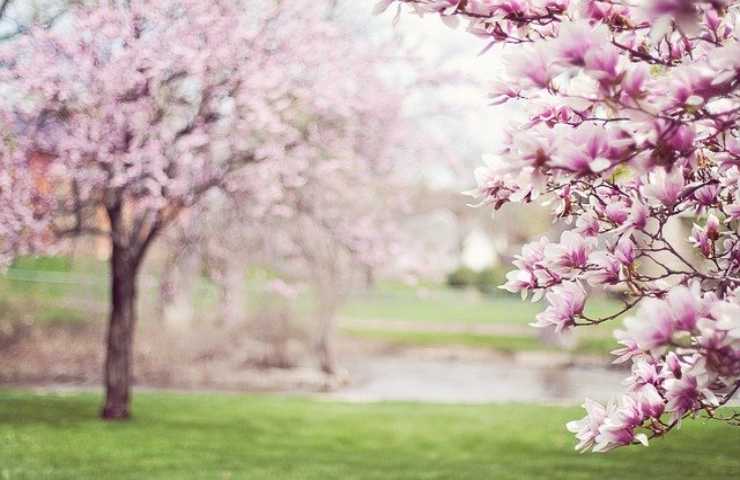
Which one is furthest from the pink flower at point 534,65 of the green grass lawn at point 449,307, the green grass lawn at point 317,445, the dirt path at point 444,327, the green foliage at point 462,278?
the green foliage at point 462,278

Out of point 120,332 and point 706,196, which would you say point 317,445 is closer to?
point 120,332

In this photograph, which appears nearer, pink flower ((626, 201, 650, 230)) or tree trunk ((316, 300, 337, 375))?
pink flower ((626, 201, 650, 230))

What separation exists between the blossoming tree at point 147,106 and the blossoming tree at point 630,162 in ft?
18.5

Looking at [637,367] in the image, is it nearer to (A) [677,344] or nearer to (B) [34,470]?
(A) [677,344]

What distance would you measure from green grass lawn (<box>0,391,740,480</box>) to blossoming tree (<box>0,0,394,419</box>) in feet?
6.11

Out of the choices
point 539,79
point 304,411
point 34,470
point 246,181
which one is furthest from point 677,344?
point 304,411

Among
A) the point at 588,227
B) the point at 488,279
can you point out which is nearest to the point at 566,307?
the point at 588,227

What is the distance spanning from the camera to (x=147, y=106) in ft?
27.5

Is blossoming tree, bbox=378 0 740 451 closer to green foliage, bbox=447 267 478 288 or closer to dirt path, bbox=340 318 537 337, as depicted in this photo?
dirt path, bbox=340 318 537 337

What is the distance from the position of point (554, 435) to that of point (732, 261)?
749 centimetres

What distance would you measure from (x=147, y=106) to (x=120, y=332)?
2798mm

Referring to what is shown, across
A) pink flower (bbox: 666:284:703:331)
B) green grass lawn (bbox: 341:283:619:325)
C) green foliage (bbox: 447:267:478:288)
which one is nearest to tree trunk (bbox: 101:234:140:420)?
pink flower (bbox: 666:284:703:331)

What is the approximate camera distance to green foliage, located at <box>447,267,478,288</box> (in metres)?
45.6

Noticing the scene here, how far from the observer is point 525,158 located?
225 cm
